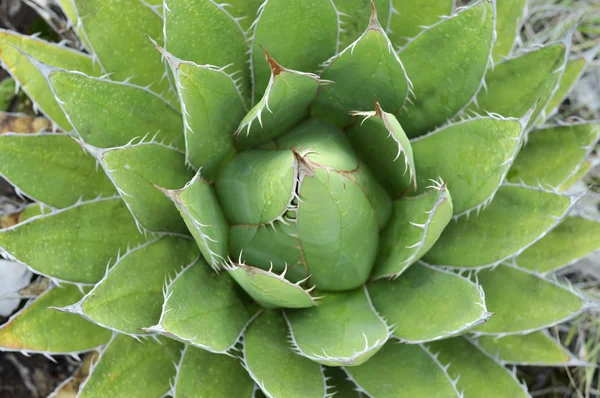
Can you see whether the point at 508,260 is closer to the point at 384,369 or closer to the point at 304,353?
the point at 384,369

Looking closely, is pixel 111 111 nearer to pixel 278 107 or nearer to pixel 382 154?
pixel 278 107

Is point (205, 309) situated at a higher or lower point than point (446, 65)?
lower

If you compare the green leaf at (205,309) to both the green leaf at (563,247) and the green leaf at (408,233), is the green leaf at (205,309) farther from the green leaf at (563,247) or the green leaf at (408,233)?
the green leaf at (563,247)

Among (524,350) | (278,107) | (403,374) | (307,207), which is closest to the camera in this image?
(307,207)

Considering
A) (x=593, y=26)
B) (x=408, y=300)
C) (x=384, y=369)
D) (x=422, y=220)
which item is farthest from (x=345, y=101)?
(x=593, y=26)

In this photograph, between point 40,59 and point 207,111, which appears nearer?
point 207,111

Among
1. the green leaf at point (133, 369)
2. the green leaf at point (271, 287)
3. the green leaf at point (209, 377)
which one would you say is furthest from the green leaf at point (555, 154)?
the green leaf at point (133, 369)

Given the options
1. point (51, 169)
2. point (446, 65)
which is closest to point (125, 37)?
point (51, 169)
